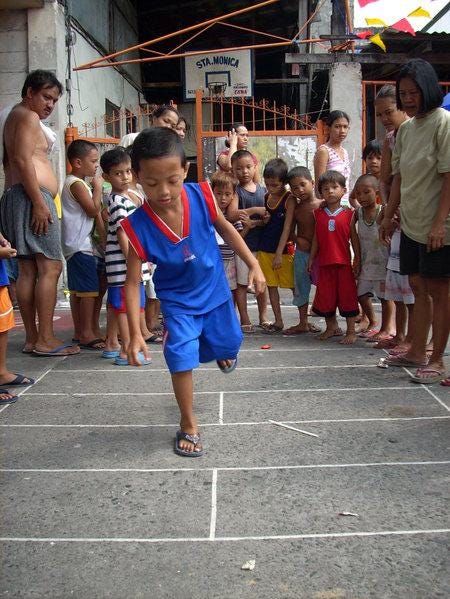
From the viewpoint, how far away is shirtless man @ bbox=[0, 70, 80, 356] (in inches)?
180

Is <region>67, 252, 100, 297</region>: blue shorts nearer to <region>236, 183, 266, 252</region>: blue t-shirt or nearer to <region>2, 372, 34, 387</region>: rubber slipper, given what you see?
<region>2, 372, 34, 387</region>: rubber slipper

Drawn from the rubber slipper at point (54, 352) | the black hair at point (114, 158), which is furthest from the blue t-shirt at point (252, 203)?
the rubber slipper at point (54, 352)

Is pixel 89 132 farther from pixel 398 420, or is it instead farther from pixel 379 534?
pixel 379 534

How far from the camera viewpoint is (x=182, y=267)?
122 inches

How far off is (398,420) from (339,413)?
294mm

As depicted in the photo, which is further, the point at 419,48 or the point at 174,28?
the point at 174,28

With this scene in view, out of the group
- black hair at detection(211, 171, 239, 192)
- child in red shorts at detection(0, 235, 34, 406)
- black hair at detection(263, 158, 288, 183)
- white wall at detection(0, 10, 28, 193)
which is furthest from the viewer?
white wall at detection(0, 10, 28, 193)

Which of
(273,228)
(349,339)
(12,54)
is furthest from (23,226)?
(12,54)

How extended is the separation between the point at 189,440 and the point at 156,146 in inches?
49.7

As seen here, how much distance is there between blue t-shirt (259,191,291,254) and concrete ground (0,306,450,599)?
1798 mm

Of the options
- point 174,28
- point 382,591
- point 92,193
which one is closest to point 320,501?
point 382,591

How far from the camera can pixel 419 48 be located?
30.3ft

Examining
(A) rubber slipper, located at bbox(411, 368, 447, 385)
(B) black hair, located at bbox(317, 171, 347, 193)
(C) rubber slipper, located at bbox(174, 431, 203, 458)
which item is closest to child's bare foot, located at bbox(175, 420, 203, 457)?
(C) rubber slipper, located at bbox(174, 431, 203, 458)

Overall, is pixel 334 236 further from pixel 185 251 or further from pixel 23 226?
pixel 185 251
